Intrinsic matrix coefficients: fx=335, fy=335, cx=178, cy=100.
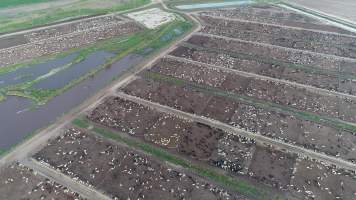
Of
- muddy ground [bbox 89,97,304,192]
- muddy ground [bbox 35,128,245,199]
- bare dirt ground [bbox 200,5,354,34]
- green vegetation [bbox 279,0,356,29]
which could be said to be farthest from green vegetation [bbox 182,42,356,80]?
muddy ground [bbox 35,128,245,199]

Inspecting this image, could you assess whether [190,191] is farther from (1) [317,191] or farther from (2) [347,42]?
(2) [347,42]

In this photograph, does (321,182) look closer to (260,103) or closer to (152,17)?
(260,103)

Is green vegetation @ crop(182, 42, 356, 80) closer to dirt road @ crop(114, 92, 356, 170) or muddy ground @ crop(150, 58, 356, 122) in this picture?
muddy ground @ crop(150, 58, 356, 122)

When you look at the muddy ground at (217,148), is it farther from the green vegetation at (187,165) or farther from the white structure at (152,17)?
the white structure at (152,17)

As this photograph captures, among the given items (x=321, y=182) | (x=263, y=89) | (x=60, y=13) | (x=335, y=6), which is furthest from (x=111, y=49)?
(x=335, y=6)

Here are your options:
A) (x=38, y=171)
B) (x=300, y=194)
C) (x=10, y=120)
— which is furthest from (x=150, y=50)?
(x=300, y=194)

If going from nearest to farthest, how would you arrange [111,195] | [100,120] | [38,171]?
[111,195]
[38,171]
[100,120]
